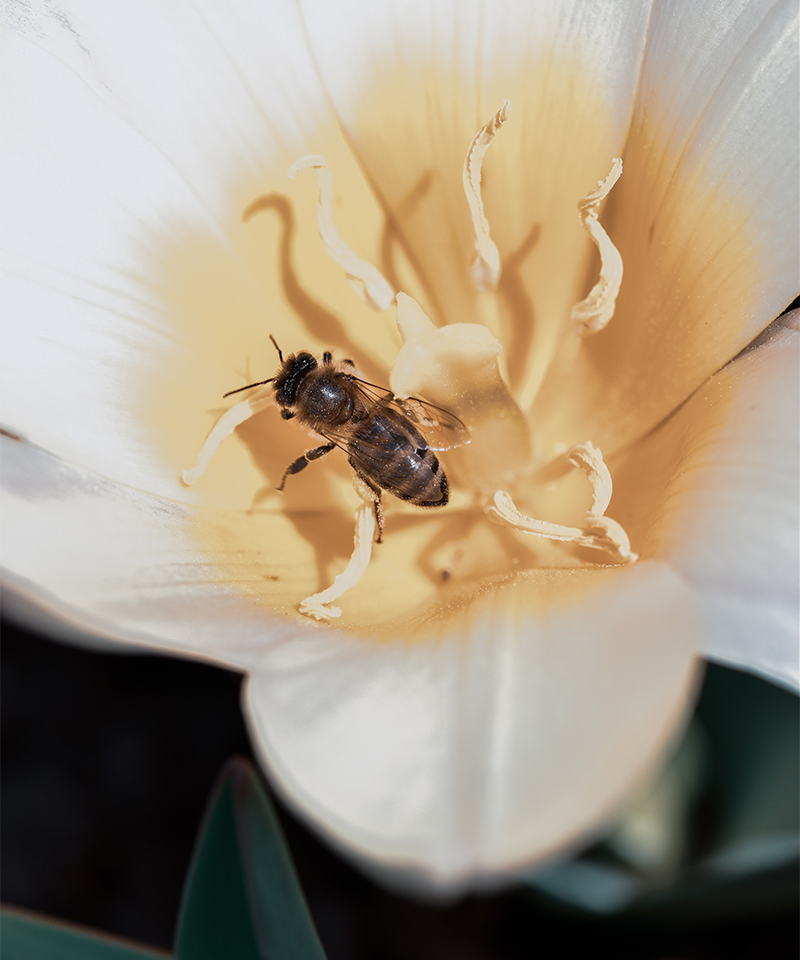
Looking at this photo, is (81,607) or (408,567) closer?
(81,607)

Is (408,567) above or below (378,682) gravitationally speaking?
below

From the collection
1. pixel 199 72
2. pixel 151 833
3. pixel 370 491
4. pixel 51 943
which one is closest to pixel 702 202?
pixel 370 491

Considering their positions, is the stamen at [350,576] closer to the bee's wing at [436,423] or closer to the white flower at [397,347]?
the white flower at [397,347]

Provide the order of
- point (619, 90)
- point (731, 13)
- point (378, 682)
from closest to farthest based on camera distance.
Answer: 1. point (378, 682)
2. point (731, 13)
3. point (619, 90)

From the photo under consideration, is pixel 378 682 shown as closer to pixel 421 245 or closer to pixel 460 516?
pixel 460 516

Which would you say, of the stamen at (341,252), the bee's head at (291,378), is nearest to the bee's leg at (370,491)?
the bee's head at (291,378)

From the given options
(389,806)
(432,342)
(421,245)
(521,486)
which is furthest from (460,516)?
(389,806)
